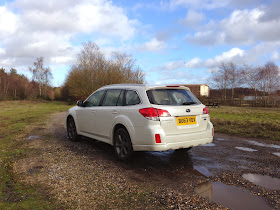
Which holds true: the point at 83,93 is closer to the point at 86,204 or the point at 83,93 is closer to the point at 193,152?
the point at 193,152

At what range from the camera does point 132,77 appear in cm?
3384

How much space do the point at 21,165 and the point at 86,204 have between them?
2.49 m

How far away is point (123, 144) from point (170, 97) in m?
1.45

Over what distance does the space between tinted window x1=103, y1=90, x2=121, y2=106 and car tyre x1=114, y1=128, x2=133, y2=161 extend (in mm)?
777

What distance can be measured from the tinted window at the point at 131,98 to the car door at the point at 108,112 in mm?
204

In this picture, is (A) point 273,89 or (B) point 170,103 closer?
(B) point 170,103

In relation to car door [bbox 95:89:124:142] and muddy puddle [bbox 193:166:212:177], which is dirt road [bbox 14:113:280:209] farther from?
car door [bbox 95:89:124:142]

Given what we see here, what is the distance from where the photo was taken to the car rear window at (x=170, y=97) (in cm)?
468

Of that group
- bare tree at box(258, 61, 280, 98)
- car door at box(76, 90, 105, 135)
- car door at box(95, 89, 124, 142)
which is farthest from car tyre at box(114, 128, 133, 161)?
bare tree at box(258, 61, 280, 98)

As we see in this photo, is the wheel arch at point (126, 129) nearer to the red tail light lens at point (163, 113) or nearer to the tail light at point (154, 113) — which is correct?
the tail light at point (154, 113)

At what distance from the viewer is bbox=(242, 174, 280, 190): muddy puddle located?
3.73m

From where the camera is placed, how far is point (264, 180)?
13.1ft

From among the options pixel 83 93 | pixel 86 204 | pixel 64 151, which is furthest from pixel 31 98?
pixel 86 204

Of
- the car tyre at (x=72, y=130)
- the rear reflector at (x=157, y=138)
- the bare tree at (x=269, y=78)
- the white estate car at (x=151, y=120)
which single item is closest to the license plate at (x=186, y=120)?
the white estate car at (x=151, y=120)
